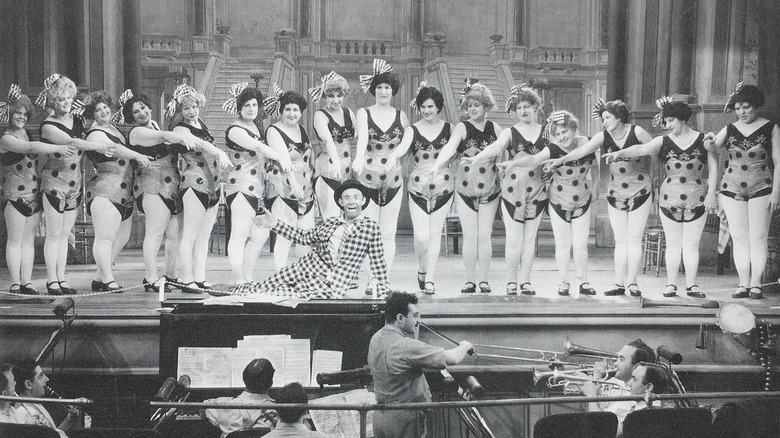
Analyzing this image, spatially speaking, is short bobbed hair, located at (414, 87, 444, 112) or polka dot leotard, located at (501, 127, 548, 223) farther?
polka dot leotard, located at (501, 127, 548, 223)

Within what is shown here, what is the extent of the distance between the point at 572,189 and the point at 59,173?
3.73 metres

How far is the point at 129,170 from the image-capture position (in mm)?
5473

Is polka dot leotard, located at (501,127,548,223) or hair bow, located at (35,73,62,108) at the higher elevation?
hair bow, located at (35,73,62,108)

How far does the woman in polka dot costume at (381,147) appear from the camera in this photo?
541cm

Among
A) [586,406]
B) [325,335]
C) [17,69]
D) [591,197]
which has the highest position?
[17,69]

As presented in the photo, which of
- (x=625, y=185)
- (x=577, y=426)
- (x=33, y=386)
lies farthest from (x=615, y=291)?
(x=33, y=386)

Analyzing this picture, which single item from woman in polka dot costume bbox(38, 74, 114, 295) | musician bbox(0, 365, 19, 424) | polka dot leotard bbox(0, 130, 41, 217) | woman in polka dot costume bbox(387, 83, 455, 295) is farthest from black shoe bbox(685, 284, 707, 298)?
polka dot leotard bbox(0, 130, 41, 217)

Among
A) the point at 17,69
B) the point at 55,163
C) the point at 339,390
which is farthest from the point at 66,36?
the point at 339,390

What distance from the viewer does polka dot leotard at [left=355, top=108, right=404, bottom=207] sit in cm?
543

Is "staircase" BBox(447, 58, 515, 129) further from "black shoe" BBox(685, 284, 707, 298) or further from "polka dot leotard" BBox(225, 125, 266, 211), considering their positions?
"polka dot leotard" BBox(225, 125, 266, 211)

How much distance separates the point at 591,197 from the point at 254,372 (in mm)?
3068

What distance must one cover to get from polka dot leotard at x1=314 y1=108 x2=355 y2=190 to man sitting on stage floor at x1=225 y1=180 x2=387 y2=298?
0.53 m

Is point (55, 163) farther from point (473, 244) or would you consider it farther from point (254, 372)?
point (473, 244)

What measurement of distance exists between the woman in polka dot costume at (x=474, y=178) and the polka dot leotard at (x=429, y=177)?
0.27 ft
